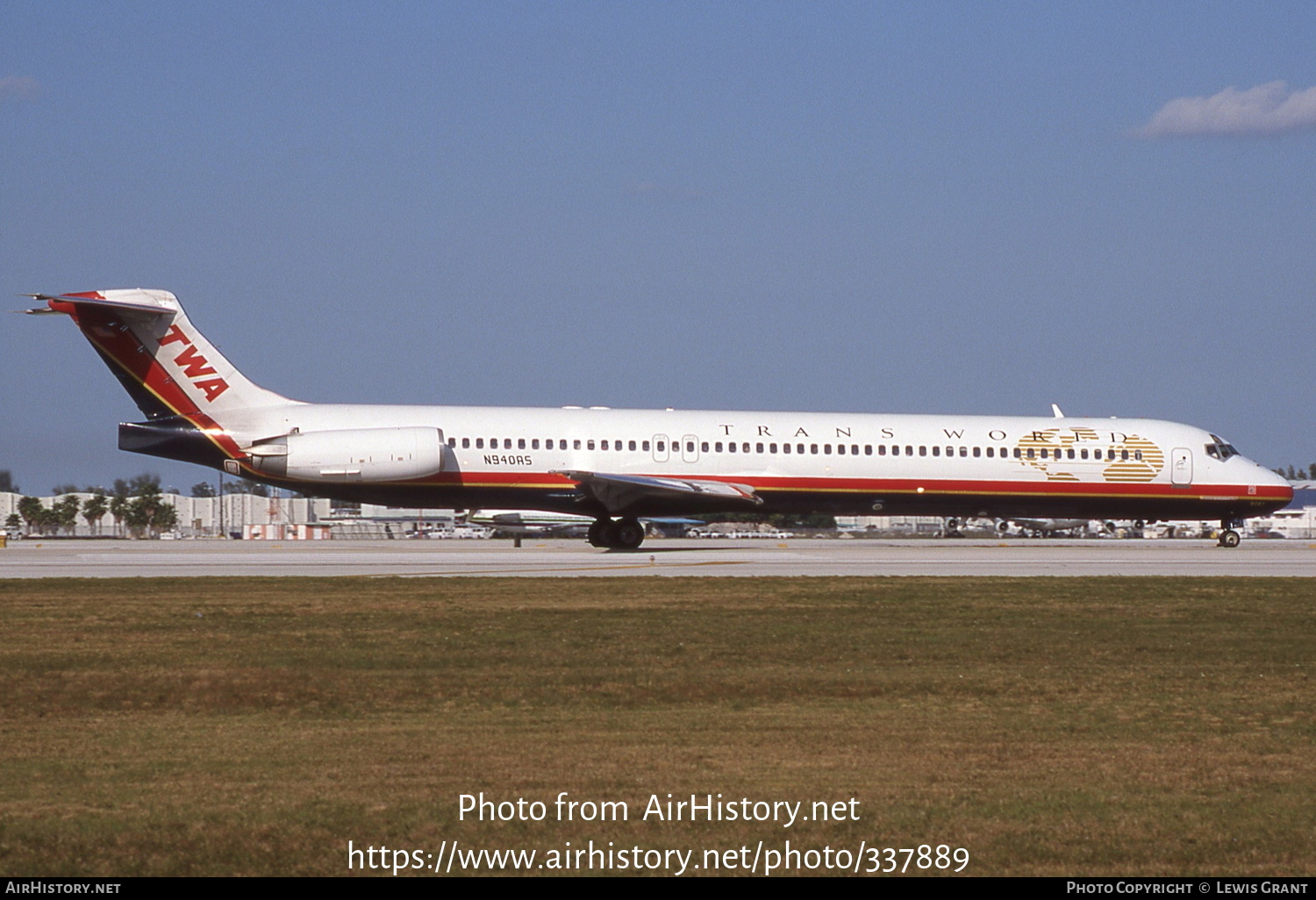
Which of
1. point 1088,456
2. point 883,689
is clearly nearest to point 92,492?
point 1088,456

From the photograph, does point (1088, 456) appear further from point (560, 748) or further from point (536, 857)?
point (536, 857)

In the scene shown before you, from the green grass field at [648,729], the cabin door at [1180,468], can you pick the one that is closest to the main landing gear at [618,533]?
the cabin door at [1180,468]

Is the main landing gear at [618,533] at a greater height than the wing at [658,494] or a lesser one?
lesser

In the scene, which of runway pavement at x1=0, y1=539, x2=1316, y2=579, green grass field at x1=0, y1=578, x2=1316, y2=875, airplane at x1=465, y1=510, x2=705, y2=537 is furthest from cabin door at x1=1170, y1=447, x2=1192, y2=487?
airplane at x1=465, y1=510, x2=705, y2=537

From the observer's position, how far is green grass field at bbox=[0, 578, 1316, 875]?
277 inches

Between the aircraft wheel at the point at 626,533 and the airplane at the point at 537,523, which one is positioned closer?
the aircraft wheel at the point at 626,533

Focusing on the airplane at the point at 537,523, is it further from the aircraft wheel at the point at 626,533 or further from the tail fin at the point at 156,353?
the tail fin at the point at 156,353

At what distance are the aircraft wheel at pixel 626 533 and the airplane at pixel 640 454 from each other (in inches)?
1.9

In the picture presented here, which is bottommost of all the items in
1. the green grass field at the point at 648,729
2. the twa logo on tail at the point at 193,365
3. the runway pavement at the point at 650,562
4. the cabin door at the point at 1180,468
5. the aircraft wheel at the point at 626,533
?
the green grass field at the point at 648,729

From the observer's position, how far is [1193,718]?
10336 millimetres

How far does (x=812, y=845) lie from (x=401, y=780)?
2576 millimetres

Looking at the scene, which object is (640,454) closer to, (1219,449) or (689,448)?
(689,448)

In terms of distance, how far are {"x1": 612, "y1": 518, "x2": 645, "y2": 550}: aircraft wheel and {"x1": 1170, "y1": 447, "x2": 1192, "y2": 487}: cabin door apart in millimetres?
14075

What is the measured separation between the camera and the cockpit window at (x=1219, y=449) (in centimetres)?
3648
